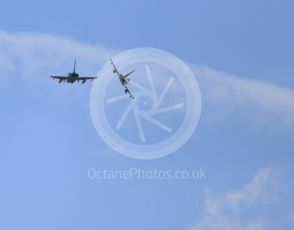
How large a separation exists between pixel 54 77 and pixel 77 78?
4.74 meters

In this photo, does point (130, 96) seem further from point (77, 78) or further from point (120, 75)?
point (77, 78)

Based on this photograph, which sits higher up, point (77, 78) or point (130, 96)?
point (77, 78)

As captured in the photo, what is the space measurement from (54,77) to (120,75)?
15.5 meters

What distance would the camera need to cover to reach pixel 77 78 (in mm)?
144000

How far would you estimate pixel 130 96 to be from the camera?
135750 mm

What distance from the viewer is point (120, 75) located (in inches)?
5399

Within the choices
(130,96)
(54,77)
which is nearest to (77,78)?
(54,77)

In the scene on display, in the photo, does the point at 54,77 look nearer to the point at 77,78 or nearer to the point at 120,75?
the point at 77,78

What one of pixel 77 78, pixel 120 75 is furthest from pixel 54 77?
pixel 120 75

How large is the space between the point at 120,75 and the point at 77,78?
11.4 m

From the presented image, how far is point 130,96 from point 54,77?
18.3m

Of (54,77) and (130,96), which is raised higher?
(54,77)

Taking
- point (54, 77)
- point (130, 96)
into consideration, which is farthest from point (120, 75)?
point (54, 77)

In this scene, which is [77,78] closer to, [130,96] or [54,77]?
[54,77]
